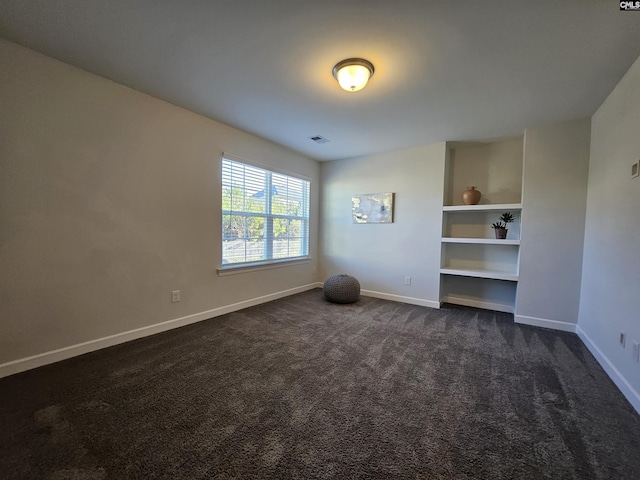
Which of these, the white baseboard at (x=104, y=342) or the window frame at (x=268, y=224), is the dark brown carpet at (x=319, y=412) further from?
the window frame at (x=268, y=224)

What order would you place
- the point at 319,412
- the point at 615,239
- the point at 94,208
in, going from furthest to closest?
the point at 94,208 → the point at 615,239 → the point at 319,412

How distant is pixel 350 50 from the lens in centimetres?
196

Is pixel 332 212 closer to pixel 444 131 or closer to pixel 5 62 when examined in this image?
pixel 444 131

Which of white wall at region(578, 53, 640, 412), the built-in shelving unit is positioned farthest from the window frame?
white wall at region(578, 53, 640, 412)

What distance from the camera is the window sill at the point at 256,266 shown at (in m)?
3.50

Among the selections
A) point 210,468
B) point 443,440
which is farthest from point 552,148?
point 210,468

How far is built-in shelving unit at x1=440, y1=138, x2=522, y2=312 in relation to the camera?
379 centimetres

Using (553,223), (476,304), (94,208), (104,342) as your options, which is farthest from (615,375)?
(94,208)

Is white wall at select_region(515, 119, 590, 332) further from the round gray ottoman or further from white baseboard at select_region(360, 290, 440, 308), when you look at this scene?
the round gray ottoman

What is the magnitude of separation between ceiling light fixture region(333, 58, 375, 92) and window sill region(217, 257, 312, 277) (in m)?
2.57

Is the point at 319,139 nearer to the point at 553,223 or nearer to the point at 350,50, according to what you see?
the point at 350,50

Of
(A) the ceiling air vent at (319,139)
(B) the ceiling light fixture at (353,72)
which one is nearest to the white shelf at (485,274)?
(A) the ceiling air vent at (319,139)

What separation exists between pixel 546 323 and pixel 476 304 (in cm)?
91

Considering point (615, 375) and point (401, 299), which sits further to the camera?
point (401, 299)
